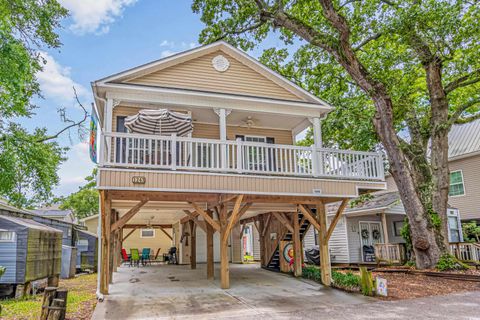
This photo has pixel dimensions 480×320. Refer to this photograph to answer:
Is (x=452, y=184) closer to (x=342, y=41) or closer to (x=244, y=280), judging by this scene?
(x=342, y=41)

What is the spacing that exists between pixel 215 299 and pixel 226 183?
9.16ft

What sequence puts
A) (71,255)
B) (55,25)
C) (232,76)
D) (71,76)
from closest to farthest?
(232,76) < (55,25) < (71,255) < (71,76)

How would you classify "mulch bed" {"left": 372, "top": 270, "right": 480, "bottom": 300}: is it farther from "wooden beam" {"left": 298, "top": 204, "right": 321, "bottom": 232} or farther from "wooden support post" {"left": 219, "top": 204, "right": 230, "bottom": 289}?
"wooden support post" {"left": 219, "top": 204, "right": 230, "bottom": 289}

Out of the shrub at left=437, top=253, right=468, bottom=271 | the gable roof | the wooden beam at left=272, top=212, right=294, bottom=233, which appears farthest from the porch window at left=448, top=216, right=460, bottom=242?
the gable roof

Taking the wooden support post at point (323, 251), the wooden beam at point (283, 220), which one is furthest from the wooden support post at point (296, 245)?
the wooden support post at point (323, 251)

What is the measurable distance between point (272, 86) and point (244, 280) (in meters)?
6.36

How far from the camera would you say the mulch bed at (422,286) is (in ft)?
30.1

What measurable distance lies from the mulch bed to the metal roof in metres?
8.58

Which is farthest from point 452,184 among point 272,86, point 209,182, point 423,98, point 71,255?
point 71,255

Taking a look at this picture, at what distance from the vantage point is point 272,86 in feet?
38.5

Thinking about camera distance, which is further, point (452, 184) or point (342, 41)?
point (452, 184)

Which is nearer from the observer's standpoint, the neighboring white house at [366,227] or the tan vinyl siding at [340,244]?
the neighboring white house at [366,227]

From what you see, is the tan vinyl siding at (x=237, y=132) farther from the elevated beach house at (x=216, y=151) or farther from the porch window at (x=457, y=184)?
the porch window at (x=457, y=184)

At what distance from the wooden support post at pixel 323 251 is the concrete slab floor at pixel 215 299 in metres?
0.35
